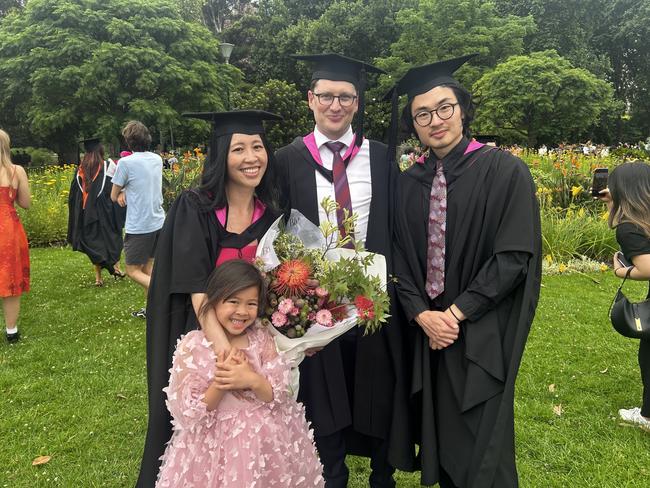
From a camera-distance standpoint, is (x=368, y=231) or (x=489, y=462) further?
(x=368, y=231)

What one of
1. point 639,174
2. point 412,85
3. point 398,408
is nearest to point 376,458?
point 398,408

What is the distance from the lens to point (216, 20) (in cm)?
3572

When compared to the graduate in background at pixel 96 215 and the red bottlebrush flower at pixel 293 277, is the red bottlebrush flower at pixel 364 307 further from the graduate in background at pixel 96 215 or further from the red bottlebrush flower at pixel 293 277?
the graduate in background at pixel 96 215

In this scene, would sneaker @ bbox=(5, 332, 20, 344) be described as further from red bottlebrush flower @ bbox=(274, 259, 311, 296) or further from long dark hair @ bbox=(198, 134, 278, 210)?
red bottlebrush flower @ bbox=(274, 259, 311, 296)

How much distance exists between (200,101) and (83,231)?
18.0m

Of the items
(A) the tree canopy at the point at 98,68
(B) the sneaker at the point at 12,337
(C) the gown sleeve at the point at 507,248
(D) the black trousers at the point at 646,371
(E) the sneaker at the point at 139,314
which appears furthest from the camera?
(A) the tree canopy at the point at 98,68

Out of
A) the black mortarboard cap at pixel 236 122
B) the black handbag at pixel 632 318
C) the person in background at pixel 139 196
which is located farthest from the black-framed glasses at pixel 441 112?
the person in background at pixel 139 196

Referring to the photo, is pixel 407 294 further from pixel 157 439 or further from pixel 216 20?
pixel 216 20

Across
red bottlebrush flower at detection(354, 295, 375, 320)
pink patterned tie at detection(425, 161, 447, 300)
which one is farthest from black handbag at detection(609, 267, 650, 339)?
red bottlebrush flower at detection(354, 295, 375, 320)

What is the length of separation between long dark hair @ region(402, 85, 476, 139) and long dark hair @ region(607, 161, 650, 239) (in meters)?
1.33

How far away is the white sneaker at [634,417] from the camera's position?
3.29 m

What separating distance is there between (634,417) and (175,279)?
3112mm

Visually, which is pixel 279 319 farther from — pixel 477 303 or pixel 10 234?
pixel 10 234

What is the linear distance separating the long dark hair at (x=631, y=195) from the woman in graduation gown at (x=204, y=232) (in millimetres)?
2173
